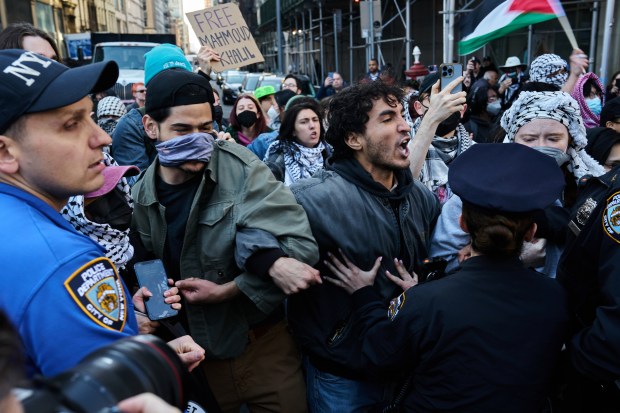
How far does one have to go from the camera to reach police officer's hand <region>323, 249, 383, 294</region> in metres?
2.22

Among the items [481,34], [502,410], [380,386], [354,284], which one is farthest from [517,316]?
[481,34]

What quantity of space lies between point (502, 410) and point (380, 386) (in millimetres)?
753

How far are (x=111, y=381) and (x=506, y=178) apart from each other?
4.68ft

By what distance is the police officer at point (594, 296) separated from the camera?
65.4 inches

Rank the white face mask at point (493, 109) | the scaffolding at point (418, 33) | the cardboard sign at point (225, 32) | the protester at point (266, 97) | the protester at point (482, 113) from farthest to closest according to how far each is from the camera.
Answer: the scaffolding at point (418, 33)
the white face mask at point (493, 109)
the protester at point (266, 97)
the protester at point (482, 113)
the cardboard sign at point (225, 32)

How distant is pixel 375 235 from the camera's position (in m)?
2.37

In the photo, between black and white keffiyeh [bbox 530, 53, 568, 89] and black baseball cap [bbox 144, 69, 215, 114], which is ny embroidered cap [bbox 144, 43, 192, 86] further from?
black and white keffiyeh [bbox 530, 53, 568, 89]

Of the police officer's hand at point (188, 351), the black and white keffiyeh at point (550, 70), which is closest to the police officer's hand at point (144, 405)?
the police officer's hand at point (188, 351)

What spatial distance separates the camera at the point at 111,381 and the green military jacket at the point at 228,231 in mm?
1215

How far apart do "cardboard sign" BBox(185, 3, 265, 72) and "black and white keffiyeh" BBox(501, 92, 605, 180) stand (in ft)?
10.8

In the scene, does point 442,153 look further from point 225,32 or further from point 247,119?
point 225,32

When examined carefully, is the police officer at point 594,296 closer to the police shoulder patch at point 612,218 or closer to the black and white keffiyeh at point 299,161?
the police shoulder patch at point 612,218

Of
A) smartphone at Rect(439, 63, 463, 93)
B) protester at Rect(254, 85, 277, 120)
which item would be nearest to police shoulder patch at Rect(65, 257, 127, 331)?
smartphone at Rect(439, 63, 463, 93)

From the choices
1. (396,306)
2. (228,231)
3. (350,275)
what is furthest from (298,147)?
(396,306)
